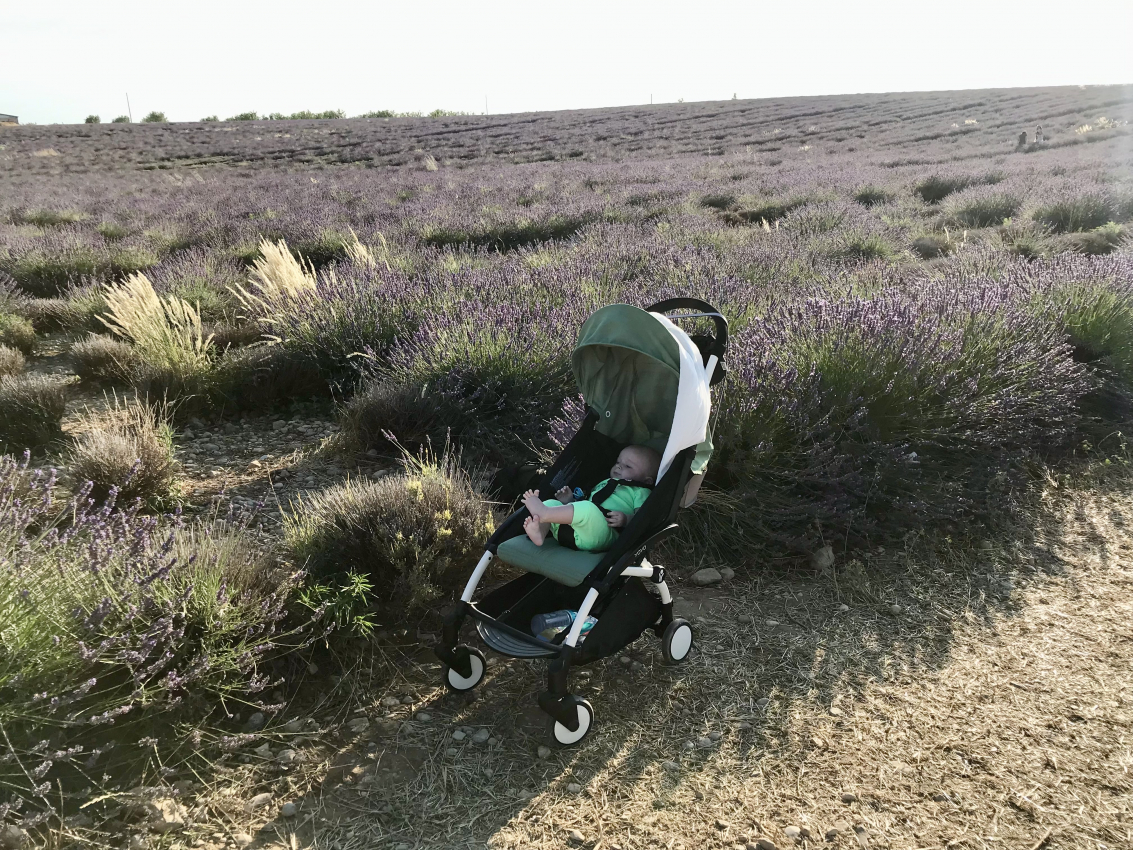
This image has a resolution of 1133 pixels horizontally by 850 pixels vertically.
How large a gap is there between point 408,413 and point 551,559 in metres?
2.22

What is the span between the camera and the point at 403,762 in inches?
97.9

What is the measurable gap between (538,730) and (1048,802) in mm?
1673

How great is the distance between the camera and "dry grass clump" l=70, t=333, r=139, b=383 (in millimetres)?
5793

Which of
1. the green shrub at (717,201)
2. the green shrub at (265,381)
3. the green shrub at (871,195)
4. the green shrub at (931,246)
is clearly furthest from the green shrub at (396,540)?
the green shrub at (871,195)

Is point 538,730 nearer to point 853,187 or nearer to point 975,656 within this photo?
point 975,656

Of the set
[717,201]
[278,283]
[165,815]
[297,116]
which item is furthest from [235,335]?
[297,116]

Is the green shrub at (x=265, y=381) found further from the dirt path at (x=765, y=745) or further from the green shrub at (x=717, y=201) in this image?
the green shrub at (x=717, y=201)

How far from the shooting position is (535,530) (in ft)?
9.11

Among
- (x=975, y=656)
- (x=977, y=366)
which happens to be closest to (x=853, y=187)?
(x=977, y=366)

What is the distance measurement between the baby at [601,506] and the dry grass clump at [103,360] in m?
4.52

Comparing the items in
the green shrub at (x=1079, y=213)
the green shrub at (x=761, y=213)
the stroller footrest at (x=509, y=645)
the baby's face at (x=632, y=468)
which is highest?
the green shrub at (x=761, y=213)

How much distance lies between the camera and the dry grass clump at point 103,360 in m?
5.79

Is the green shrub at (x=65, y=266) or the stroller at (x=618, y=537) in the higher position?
the green shrub at (x=65, y=266)

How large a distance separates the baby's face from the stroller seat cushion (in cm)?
40
